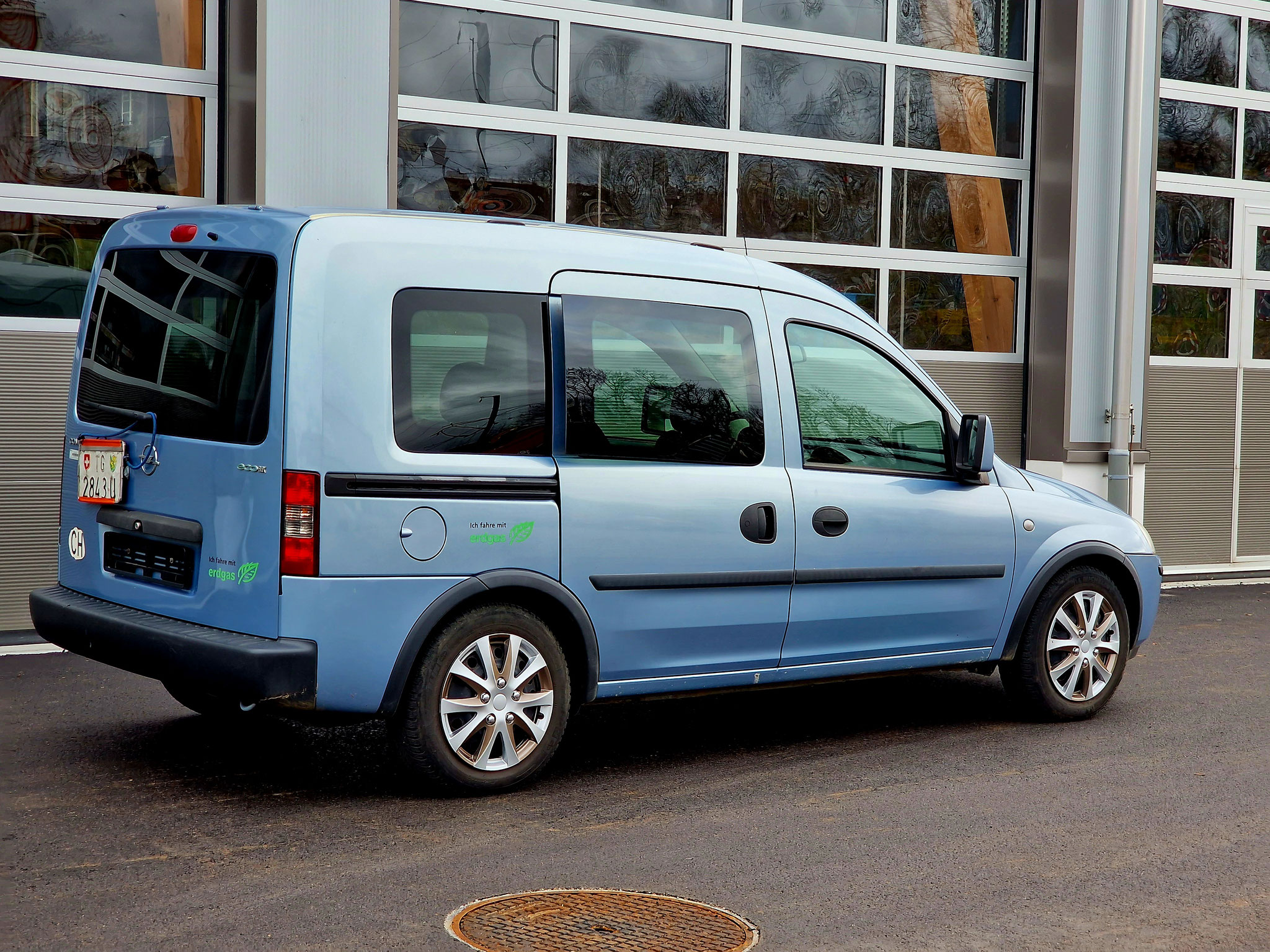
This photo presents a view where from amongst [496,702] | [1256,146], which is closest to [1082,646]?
[496,702]

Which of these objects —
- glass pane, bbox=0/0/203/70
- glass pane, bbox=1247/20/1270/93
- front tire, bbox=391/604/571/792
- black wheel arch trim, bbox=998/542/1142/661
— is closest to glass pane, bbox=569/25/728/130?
glass pane, bbox=0/0/203/70

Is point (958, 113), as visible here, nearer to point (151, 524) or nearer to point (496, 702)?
point (496, 702)

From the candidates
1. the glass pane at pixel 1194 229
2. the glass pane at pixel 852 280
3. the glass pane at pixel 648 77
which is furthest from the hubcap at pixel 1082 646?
the glass pane at pixel 1194 229

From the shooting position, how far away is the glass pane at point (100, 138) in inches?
331

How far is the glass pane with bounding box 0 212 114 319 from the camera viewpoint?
8.35 meters

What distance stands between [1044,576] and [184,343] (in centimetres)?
372

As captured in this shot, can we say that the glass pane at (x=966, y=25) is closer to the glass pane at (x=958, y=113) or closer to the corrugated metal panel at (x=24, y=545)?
the glass pane at (x=958, y=113)

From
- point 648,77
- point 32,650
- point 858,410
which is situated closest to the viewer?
point 858,410

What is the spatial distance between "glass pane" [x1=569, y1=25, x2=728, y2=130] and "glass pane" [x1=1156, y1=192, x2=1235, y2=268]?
414 cm

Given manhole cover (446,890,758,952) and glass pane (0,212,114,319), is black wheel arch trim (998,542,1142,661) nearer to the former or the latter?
manhole cover (446,890,758,952)

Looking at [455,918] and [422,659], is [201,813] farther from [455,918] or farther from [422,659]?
[455,918]

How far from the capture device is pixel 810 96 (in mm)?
11148

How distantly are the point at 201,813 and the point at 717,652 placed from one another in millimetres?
1957

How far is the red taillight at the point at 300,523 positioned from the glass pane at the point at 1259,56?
10815 mm
